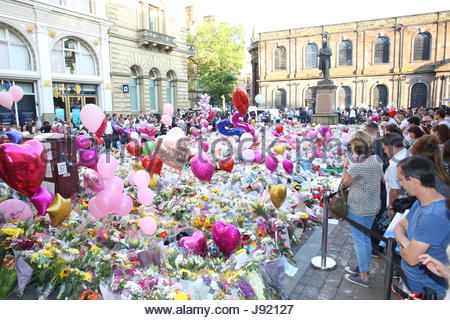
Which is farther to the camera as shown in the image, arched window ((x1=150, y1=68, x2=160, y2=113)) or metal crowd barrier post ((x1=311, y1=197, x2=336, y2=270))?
arched window ((x1=150, y1=68, x2=160, y2=113))

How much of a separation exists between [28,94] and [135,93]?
312 inches

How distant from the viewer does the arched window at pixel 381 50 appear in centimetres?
3734

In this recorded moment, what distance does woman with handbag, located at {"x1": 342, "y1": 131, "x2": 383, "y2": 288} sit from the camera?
11.8ft

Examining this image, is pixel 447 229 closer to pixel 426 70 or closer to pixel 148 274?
pixel 148 274

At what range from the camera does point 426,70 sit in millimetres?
34938

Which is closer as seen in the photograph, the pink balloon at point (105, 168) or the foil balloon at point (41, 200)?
the foil balloon at point (41, 200)

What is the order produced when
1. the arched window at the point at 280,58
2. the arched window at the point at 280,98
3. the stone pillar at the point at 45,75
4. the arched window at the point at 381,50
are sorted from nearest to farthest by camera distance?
the stone pillar at the point at 45,75
the arched window at the point at 381,50
the arched window at the point at 280,58
the arched window at the point at 280,98

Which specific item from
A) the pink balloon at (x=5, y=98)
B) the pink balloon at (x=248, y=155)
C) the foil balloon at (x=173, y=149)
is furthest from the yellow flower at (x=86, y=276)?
the pink balloon at (x=5, y=98)

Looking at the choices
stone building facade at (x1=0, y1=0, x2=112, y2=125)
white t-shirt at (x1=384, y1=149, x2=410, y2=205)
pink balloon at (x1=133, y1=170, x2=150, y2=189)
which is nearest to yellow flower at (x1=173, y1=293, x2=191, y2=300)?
pink balloon at (x1=133, y1=170, x2=150, y2=189)

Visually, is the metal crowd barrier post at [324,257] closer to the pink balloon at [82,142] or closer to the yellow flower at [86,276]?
the yellow flower at [86,276]

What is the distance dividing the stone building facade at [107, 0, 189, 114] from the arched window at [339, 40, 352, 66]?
68.5 ft

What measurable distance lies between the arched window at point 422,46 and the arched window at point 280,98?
14.9 metres

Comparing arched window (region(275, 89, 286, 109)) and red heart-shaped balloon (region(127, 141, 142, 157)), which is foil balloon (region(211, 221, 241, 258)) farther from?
arched window (region(275, 89, 286, 109))

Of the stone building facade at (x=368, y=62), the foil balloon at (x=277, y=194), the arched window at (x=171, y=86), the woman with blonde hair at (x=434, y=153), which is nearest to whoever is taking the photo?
the woman with blonde hair at (x=434, y=153)
